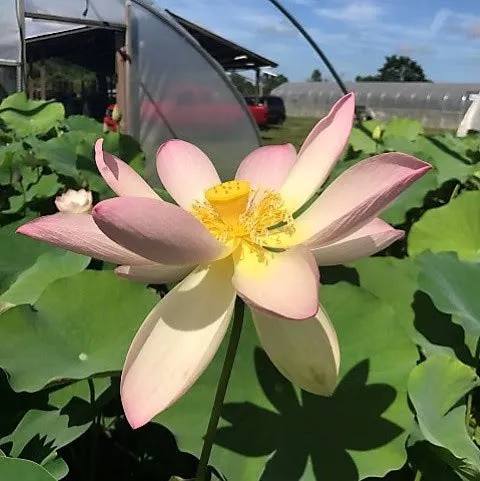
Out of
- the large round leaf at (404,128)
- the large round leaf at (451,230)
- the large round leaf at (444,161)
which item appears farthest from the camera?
the large round leaf at (404,128)

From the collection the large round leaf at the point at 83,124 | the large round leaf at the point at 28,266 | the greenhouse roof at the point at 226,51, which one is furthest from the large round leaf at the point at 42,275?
the greenhouse roof at the point at 226,51

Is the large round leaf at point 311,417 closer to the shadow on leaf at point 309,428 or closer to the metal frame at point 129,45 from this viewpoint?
the shadow on leaf at point 309,428

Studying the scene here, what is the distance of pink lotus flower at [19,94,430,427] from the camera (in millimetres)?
388

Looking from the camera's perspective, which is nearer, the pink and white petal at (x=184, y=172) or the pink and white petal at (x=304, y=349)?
the pink and white petal at (x=304, y=349)

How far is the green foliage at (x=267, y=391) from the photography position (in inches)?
21.3

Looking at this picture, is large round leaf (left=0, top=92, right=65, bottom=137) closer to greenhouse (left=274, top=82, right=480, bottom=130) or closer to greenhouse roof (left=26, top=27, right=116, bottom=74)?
greenhouse roof (left=26, top=27, right=116, bottom=74)

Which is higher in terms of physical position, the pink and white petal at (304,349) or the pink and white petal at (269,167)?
the pink and white petal at (269,167)

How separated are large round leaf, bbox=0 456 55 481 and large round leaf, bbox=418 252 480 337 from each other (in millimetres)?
397

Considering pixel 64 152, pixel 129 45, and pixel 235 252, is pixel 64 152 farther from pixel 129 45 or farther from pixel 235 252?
pixel 129 45

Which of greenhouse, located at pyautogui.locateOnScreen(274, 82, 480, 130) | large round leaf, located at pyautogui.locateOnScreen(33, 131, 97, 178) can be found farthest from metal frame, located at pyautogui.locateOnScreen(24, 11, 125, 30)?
greenhouse, located at pyautogui.locateOnScreen(274, 82, 480, 130)

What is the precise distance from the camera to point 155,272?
46 cm

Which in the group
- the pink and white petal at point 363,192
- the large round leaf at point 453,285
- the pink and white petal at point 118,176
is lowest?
the large round leaf at point 453,285

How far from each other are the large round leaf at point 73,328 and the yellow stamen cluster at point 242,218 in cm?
17

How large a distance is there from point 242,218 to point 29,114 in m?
2.73
